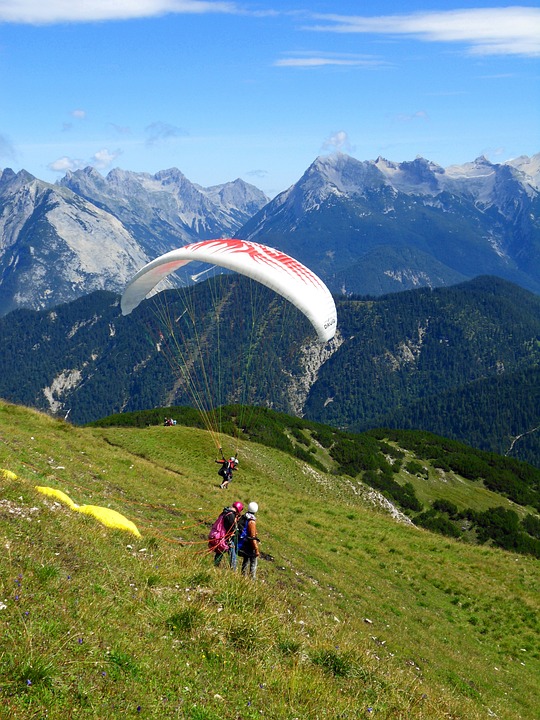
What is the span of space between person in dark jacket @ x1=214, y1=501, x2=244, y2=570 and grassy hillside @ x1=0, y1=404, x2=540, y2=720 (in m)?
0.62

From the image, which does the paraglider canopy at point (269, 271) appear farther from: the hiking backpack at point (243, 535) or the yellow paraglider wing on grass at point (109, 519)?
the yellow paraglider wing on grass at point (109, 519)

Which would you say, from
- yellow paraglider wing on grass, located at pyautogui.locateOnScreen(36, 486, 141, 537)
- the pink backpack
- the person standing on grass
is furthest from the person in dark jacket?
yellow paraglider wing on grass, located at pyautogui.locateOnScreen(36, 486, 141, 537)

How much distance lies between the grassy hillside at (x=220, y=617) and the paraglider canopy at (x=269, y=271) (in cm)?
965

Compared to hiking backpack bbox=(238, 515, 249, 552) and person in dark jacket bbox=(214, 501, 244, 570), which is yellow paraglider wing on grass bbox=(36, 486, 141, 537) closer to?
person in dark jacket bbox=(214, 501, 244, 570)

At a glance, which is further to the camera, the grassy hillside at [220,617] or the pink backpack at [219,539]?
the pink backpack at [219,539]

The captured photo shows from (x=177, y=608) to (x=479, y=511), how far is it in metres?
57.8

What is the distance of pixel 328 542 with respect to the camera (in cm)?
2908

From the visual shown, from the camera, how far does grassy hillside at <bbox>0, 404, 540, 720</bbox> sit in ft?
26.9

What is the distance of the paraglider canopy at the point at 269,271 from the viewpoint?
2408 cm

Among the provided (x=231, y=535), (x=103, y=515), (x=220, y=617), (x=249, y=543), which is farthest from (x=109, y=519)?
(x=220, y=617)

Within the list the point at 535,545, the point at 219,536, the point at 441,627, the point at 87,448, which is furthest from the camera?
the point at 535,545

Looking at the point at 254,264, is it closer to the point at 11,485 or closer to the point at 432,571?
the point at 11,485

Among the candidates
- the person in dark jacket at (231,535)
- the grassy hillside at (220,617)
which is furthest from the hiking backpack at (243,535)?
the grassy hillside at (220,617)

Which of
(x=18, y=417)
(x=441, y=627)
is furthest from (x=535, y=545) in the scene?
(x=18, y=417)
